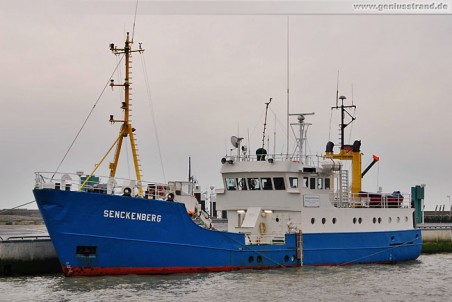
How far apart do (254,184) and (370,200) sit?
715 cm

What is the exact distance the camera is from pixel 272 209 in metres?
31.9

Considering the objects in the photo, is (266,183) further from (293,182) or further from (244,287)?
(244,287)

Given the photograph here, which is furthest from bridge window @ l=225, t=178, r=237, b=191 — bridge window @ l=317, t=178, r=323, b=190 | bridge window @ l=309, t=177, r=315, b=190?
bridge window @ l=317, t=178, r=323, b=190

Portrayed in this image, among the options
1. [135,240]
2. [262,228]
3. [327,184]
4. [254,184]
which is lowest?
[135,240]

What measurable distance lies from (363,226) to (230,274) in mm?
8331

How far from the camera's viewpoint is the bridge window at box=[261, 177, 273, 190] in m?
32.0

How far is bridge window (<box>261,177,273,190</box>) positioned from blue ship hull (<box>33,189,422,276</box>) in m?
2.44

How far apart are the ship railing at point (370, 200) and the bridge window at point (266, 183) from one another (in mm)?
3383

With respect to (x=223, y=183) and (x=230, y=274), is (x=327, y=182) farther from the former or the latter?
(x=230, y=274)

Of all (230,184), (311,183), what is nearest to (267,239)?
(230,184)

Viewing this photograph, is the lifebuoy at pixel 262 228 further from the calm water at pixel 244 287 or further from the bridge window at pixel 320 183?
the bridge window at pixel 320 183

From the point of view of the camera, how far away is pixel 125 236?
27078 mm

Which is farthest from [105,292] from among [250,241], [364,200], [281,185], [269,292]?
[364,200]

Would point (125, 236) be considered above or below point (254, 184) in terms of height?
below
